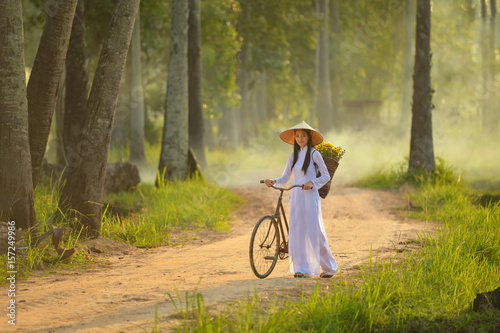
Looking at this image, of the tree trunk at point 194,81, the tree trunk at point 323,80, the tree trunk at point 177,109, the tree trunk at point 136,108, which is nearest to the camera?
the tree trunk at point 177,109

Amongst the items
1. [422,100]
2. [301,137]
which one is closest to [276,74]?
[422,100]

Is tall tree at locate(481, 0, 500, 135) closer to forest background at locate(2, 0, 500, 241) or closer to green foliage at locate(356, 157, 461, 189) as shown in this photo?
forest background at locate(2, 0, 500, 241)

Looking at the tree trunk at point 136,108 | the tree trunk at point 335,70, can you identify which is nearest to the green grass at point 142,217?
the tree trunk at point 136,108

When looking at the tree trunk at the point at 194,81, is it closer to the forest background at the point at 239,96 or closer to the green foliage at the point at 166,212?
the forest background at the point at 239,96

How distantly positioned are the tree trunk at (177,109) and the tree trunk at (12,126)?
6.69m

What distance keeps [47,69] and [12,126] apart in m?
1.28

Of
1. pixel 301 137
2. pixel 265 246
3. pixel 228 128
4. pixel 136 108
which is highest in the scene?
pixel 136 108

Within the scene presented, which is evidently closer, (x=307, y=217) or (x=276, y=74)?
(x=307, y=217)

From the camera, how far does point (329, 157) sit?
7.76 m

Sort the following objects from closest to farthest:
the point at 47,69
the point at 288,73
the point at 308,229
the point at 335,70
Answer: the point at 308,229
the point at 47,69
the point at 288,73
the point at 335,70

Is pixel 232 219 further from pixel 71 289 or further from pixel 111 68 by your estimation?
pixel 71 289

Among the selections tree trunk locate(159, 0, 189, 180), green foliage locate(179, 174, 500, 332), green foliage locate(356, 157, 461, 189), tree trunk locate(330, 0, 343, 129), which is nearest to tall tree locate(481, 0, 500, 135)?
tree trunk locate(330, 0, 343, 129)

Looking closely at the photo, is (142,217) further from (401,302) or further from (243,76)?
(243,76)

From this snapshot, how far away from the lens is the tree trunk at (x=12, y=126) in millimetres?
8172
